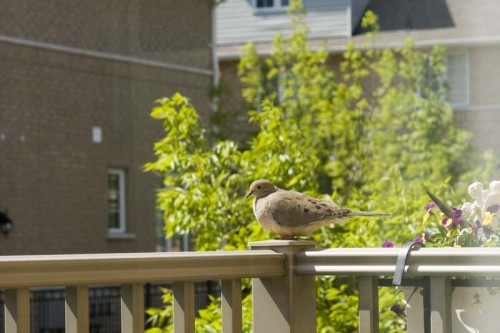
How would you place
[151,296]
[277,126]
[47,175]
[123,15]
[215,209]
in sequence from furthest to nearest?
[123,15]
[47,175]
[151,296]
[277,126]
[215,209]

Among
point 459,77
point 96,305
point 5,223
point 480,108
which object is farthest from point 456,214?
point 459,77

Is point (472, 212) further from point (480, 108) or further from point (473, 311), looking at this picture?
point (480, 108)

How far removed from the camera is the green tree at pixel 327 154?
8445 mm

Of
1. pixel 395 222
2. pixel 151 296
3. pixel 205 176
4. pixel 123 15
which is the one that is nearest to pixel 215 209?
pixel 205 176

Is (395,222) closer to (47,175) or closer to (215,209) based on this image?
(215,209)

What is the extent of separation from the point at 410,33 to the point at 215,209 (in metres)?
14.7

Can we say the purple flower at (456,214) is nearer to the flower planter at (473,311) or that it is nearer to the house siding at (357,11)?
the flower planter at (473,311)

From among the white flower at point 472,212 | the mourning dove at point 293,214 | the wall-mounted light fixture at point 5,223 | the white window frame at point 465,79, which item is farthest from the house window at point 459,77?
the white flower at point 472,212

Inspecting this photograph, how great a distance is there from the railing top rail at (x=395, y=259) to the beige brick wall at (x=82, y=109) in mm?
16369

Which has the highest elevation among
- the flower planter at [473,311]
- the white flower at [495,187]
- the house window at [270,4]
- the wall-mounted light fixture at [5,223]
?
the house window at [270,4]

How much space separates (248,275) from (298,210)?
429mm

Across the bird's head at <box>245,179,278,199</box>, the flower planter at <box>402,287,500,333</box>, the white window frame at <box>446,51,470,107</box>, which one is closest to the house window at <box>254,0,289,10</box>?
the white window frame at <box>446,51,470,107</box>

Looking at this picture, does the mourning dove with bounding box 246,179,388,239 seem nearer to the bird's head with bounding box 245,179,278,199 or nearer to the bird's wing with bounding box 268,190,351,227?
the bird's wing with bounding box 268,190,351,227

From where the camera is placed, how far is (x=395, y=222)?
7.76 meters
